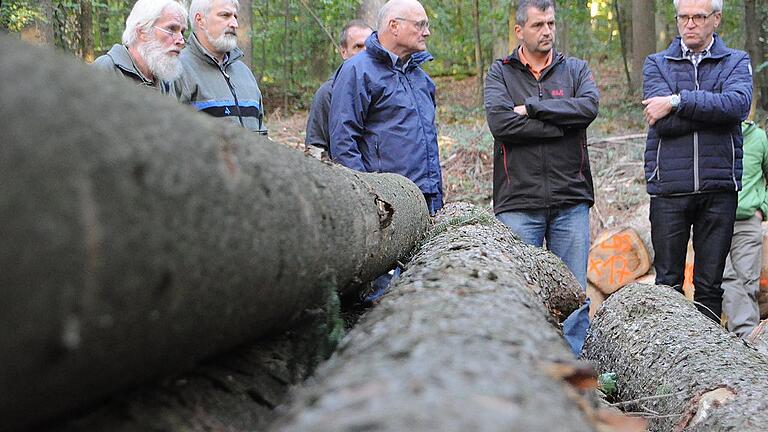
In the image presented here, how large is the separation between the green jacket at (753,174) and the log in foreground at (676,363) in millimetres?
1436

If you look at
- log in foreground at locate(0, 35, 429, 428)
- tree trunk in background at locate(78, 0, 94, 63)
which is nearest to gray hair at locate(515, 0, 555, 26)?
log in foreground at locate(0, 35, 429, 428)

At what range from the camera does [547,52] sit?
4.96m

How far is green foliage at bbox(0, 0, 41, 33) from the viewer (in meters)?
6.71

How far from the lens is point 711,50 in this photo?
5125 millimetres

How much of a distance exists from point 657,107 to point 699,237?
41.8 inches

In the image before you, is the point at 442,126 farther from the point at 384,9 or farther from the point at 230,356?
the point at 230,356

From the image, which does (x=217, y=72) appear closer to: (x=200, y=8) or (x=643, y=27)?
(x=200, y=8)

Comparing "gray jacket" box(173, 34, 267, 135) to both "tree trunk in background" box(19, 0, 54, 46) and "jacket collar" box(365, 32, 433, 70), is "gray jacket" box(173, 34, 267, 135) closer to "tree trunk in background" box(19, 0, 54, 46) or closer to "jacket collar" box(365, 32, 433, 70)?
"jacket collar" box(365, 32, 433, 70)

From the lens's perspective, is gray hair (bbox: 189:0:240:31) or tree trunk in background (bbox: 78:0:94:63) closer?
gray hair (bbox: 189:0:240:31)

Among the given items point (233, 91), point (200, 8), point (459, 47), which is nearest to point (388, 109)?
point (233, 91)

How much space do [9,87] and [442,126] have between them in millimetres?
11777

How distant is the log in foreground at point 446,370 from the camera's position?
1.07m

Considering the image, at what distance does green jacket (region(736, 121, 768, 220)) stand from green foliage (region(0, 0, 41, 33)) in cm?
679

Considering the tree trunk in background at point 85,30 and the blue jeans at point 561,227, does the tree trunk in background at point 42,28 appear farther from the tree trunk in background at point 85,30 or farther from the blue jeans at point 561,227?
the blue jeans at point 561,227
